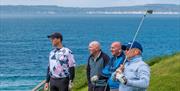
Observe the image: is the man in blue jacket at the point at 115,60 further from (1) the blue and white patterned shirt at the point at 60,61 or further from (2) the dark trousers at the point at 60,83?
(2) the dark trousers at the point at 60,83

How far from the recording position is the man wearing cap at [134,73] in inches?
349

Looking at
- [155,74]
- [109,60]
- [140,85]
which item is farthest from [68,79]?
[155,74]

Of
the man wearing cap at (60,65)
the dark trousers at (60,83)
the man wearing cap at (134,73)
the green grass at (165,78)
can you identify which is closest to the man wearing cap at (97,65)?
the man wearing cap at (60,65)

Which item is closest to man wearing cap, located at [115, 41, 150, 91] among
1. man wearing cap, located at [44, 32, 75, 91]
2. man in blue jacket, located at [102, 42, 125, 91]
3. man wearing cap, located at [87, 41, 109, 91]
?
man in blue jacket, located at [102, 42, 125, 91]

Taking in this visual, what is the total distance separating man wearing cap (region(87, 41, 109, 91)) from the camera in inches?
456

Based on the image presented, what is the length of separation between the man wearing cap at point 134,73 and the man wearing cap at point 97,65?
2.46 m

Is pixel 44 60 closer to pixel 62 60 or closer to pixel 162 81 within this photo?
pixel 162 81

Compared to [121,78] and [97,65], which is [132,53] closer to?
[121,78]

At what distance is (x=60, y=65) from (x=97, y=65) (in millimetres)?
761

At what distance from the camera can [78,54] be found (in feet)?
262

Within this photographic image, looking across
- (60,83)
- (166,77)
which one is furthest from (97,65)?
(166,77)

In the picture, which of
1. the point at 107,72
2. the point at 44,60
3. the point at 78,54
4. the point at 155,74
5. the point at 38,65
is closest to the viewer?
the point at 107,72

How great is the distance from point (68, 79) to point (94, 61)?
0.70 m

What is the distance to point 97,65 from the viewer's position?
461 inches
